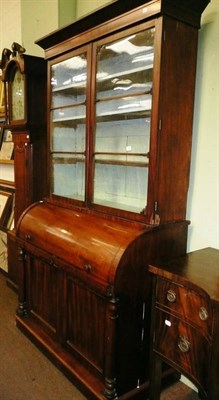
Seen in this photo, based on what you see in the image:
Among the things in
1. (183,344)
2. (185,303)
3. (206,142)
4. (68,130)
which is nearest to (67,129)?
(68,130)

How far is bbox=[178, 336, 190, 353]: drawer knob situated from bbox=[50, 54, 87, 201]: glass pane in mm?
1063

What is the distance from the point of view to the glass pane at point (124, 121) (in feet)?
5.51

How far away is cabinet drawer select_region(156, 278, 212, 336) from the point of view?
1227 millimetres

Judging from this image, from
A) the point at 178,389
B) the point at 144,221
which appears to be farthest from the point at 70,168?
the point at 178,389

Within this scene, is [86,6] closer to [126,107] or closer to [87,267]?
[126,107]

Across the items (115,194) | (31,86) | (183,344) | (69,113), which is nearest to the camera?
(183,344)

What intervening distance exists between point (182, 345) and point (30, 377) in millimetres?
1129

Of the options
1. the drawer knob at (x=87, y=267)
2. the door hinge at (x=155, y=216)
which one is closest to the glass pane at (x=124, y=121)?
the door hinge at (x=155, y=216)

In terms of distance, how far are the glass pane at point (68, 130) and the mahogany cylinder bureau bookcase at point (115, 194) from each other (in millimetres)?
14

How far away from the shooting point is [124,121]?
1971 mm

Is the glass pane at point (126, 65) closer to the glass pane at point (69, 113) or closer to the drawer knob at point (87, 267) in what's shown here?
the glass pane at point (69, 113)

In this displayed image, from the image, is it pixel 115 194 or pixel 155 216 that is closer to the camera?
pixel 155 216

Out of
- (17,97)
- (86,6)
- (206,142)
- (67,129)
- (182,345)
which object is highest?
(86,6)

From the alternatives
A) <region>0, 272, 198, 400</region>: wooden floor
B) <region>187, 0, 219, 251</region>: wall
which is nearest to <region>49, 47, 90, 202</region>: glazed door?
<region>187, 0, 219, 251</region>: wall
